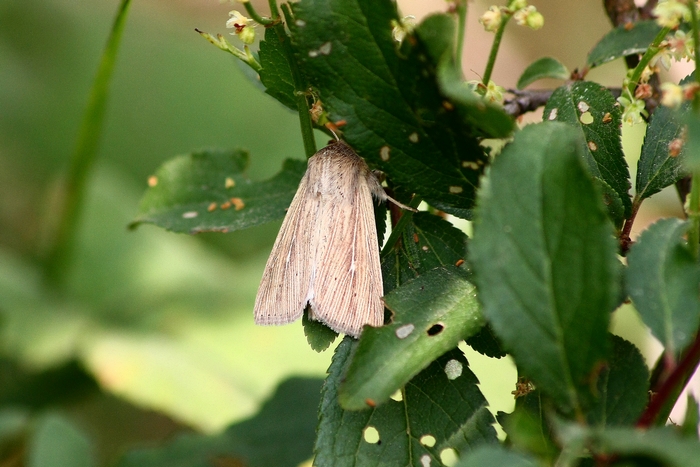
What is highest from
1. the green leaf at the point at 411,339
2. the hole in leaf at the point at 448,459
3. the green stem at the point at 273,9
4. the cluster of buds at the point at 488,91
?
the green stem at the point at 273,9

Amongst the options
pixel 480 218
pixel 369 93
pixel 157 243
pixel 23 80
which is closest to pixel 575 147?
pixel 480 218

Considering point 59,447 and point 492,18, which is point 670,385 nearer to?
point 492,18

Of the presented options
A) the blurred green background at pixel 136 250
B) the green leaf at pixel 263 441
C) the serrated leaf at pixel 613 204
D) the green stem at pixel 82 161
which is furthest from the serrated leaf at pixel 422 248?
the green leaf at pixel 263 441

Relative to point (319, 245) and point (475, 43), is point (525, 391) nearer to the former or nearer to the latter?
point (319, 245)

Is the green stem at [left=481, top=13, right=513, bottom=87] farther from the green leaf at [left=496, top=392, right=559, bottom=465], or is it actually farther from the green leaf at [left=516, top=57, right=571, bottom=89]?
the green leaf at [left=496, top=392, right=559, bottom=465]

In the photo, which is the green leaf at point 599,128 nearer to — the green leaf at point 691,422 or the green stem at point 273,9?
the green leaf at point 691,422

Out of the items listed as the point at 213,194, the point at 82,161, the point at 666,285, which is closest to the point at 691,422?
the point at 666,285
